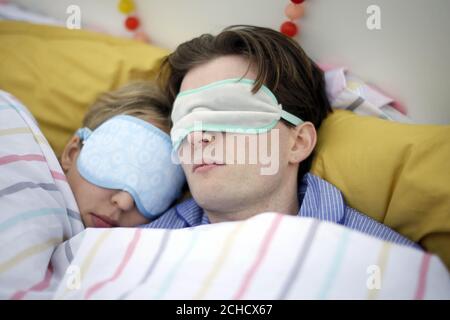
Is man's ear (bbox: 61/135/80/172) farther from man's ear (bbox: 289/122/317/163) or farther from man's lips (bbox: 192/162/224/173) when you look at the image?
man's ear (bbox: 289/122/317/163)

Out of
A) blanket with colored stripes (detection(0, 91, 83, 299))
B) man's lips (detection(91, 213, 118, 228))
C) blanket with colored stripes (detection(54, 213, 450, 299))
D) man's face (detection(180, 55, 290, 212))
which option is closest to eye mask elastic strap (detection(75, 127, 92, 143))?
blanket with colored stripes (detection(0, 91, 83, 299))

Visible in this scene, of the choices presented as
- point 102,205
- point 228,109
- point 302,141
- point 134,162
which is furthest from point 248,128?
point 102,205

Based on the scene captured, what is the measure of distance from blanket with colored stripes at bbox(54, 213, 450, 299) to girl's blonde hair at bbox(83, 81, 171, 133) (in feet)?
1.47

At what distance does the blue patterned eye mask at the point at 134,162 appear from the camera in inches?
39.6

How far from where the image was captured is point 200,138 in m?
0.89

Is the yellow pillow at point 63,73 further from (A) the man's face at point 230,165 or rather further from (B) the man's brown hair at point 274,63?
(A) the man's face at point 230,165

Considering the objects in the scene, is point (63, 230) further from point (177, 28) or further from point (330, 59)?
point (330, 59)

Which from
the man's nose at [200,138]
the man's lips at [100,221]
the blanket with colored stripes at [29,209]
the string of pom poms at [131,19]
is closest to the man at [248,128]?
the man's nose at [200,138]

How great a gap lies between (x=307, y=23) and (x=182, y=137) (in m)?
0.52

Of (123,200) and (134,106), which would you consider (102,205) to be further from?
(134,106)

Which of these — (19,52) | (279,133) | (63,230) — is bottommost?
(63,230)

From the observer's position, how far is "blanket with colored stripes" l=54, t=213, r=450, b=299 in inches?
25.5

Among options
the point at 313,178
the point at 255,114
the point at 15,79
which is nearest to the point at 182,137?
the point at 255,114

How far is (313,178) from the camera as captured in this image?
3.28 feet
